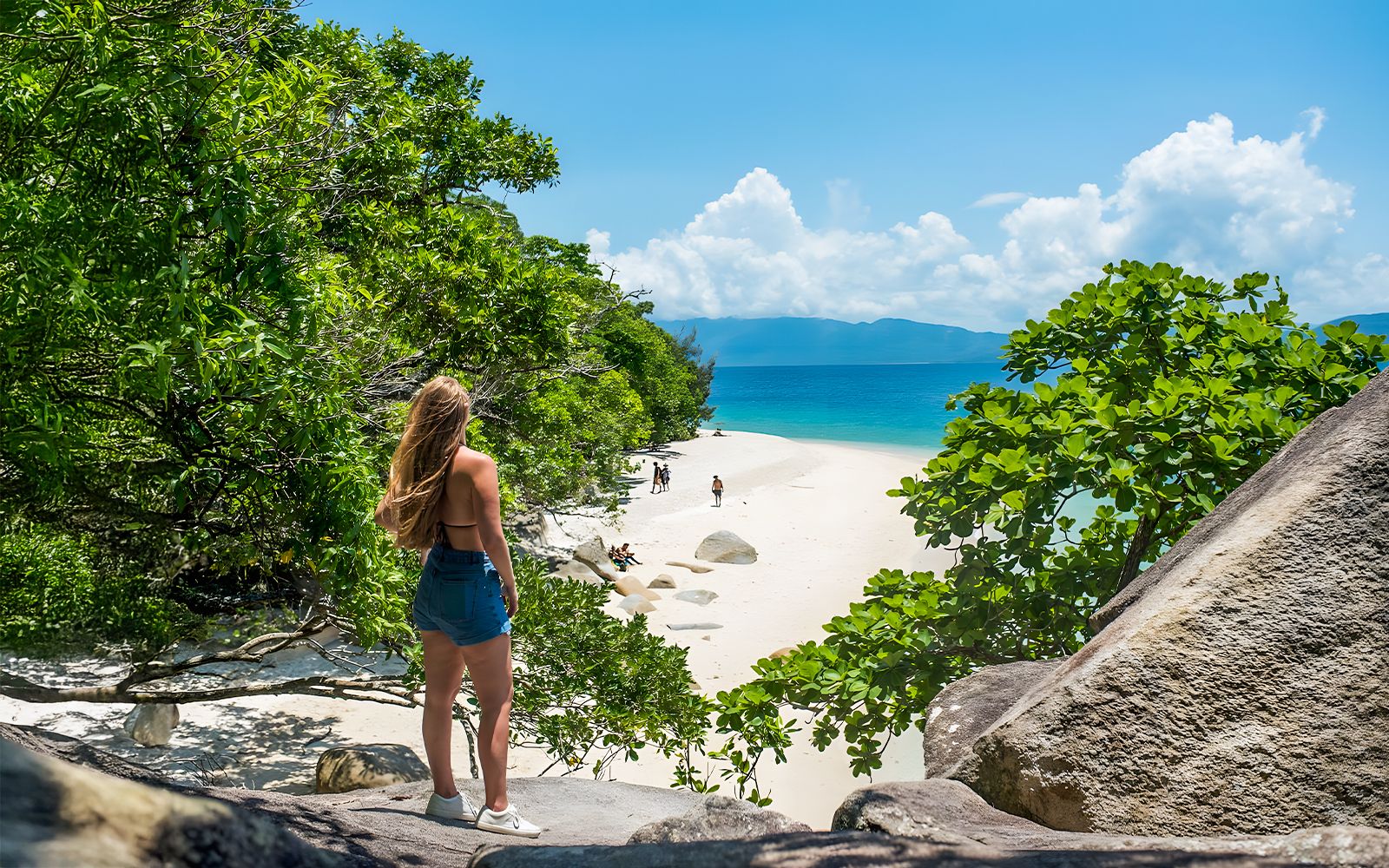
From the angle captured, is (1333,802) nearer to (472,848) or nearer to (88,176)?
(472,848)

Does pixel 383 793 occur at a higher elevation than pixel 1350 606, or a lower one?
lower

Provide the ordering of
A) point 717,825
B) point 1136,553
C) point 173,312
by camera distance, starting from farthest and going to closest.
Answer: point 1136,553
point 717,825
point 173,312

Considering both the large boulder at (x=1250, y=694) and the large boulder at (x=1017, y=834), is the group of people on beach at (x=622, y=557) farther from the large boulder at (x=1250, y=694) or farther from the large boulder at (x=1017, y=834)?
the large boulder at (x=1250, y=694)

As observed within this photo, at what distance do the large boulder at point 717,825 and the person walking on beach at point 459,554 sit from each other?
90 centimetres

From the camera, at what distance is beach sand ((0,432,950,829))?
440 inches

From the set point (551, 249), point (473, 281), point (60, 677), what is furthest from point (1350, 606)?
point (551, 249)

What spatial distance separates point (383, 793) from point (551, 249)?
25.2 metres

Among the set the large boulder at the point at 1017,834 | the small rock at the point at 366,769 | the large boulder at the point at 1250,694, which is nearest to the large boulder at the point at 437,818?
the large boulder at the point at 1017,834

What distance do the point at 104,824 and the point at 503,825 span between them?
2.82 meters

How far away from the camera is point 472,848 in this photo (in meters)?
3.79

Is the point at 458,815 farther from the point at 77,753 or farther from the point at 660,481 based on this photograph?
the point at 660,481

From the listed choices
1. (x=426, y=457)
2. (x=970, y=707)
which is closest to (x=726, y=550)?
(x=970, y=707)

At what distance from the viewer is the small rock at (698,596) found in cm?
2214

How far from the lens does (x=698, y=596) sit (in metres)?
22.3
